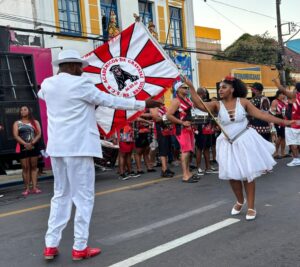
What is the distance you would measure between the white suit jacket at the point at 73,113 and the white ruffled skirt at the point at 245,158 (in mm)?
1887

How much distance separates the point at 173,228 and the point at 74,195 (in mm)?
1505

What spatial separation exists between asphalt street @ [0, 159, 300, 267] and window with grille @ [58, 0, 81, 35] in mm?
10616

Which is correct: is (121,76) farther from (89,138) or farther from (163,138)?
(89,138)

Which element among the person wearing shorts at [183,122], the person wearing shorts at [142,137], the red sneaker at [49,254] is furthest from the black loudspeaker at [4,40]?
the red sneaker at [49,254]

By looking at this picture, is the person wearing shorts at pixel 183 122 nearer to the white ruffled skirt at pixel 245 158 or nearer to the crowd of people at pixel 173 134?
the crowd of people at pixel 173 134

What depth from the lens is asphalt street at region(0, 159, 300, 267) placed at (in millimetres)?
4207

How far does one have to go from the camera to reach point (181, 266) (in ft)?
13.0

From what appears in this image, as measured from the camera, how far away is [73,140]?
13.5 ft

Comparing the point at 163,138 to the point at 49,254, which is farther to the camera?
the point at 163,138

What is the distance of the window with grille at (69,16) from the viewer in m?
17.3

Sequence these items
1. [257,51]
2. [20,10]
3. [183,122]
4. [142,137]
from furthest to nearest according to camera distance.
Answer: [257,51] → [20,10] → [142,137] → [183,122]

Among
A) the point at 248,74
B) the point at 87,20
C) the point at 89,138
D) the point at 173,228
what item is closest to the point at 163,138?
the point at 173,228

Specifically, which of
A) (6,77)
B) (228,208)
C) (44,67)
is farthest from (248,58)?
(228,208)

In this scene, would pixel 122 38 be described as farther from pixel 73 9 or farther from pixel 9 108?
pixel 73 9
